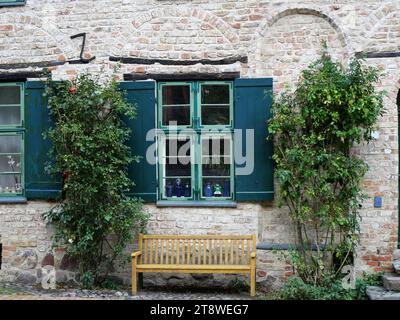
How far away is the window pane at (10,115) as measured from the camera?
8.55 meters

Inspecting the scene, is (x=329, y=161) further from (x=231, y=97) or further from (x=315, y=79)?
(x=231, y=97)

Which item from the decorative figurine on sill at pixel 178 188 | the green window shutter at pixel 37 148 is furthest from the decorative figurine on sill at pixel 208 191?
the green window shutter at pixel 37 148

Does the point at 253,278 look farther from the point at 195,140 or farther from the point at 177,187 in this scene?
the point at 195,140

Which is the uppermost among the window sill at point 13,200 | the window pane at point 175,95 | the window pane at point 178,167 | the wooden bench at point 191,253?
the window pane at point 175,95

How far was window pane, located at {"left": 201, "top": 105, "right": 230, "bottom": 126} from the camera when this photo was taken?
8172mm

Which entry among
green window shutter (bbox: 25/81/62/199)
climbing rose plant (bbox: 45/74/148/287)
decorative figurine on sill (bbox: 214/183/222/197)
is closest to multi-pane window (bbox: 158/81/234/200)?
decorative figurine on sill (bbox: 214/183/222/197)

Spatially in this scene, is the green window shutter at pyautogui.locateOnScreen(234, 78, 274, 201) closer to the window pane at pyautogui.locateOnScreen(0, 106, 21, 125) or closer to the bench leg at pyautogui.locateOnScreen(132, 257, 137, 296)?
the bench leg at pyautogui.locateOnScreen(132, 257, 137, 296)

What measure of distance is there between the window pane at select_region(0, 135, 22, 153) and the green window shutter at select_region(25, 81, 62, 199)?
0.26m

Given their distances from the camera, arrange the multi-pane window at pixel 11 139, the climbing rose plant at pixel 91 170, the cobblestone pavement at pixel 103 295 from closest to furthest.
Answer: the cobblestone pavement at pixel 103 295 → the climbing rose plant at pixel 91 170 → the multi-pane window at pixel 11 139

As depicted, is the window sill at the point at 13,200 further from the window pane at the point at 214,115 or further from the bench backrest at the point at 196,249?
the window pane at the point at 214,115

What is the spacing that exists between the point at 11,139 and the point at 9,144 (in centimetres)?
8

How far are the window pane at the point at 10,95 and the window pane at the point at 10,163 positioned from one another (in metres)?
0.83

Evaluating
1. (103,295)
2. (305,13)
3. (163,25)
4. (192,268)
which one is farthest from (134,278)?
(305,13)
